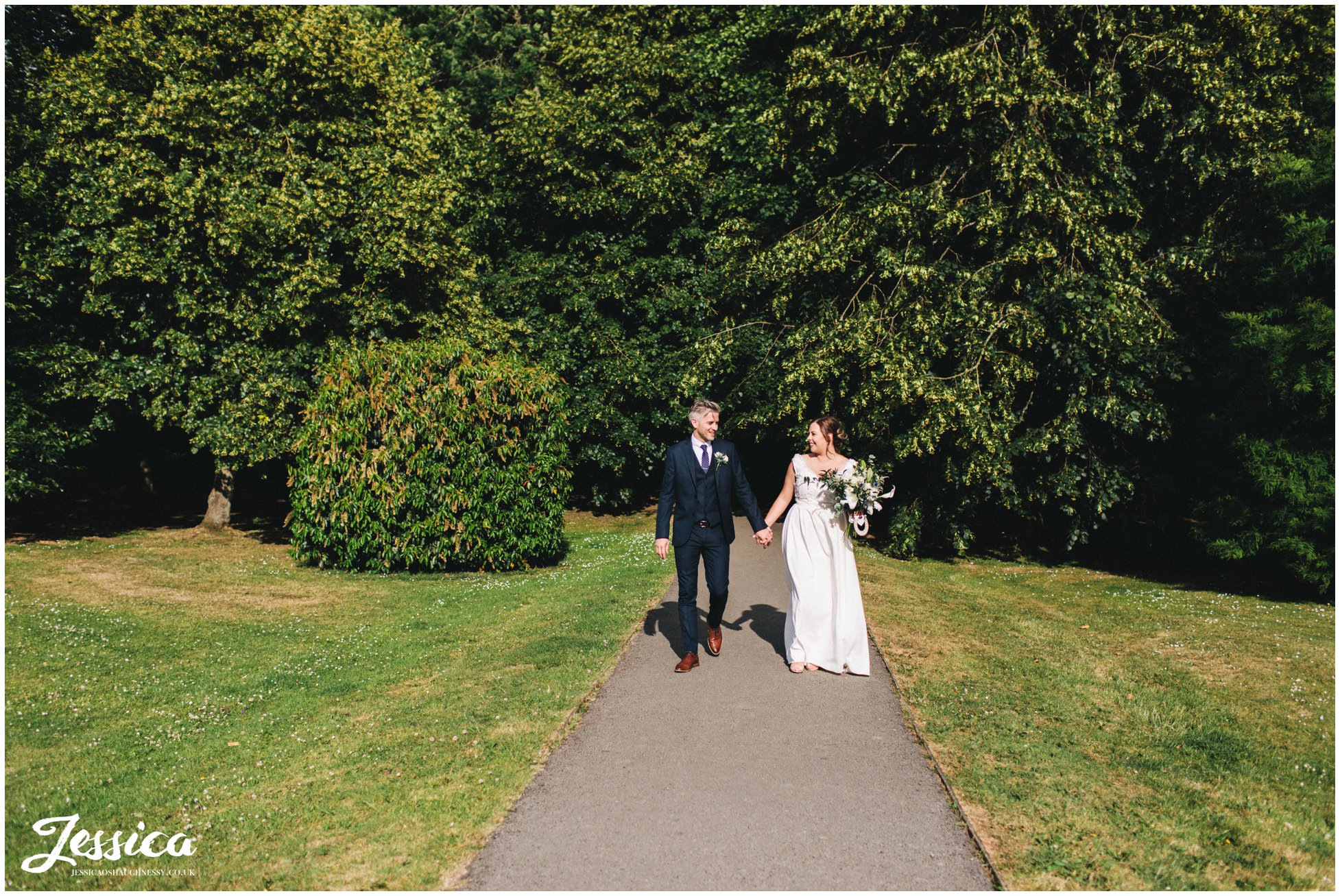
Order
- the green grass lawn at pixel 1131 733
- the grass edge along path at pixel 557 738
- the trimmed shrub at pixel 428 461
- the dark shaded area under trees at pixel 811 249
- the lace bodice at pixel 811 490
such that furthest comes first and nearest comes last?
the dark shaded area under trees at pixel 811 249
the trimmed shrub at pixel 428 461
the lace bodice at pixel 811 490
the green grass lawn at pixel 1131 733
the grass edge along path at pixel 557 738

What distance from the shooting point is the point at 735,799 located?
16.0 ft

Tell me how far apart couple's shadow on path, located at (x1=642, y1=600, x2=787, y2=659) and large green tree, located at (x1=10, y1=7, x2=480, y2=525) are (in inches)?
395

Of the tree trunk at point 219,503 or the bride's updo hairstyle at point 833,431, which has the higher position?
the bride's updo hairstyle at point 833,431

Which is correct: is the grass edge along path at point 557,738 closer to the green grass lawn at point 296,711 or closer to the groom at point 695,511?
the green grass lawn at point 296,711

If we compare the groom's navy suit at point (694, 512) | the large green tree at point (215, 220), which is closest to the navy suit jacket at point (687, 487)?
the groom's navy suit at point (694, 512)

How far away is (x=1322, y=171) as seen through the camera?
12.0 m

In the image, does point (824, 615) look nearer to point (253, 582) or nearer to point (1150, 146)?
point (253, 582)

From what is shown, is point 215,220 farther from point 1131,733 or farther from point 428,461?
point 1131,733

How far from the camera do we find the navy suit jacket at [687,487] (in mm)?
7438

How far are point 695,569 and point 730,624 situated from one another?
2090mm

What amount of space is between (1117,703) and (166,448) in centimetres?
2490

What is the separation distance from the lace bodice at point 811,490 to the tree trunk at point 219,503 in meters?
15.8

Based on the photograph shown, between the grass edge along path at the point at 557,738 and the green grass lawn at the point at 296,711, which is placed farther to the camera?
the green grass lawn at the point at 296,711

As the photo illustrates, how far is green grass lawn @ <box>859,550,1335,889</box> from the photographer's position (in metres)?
4.38
